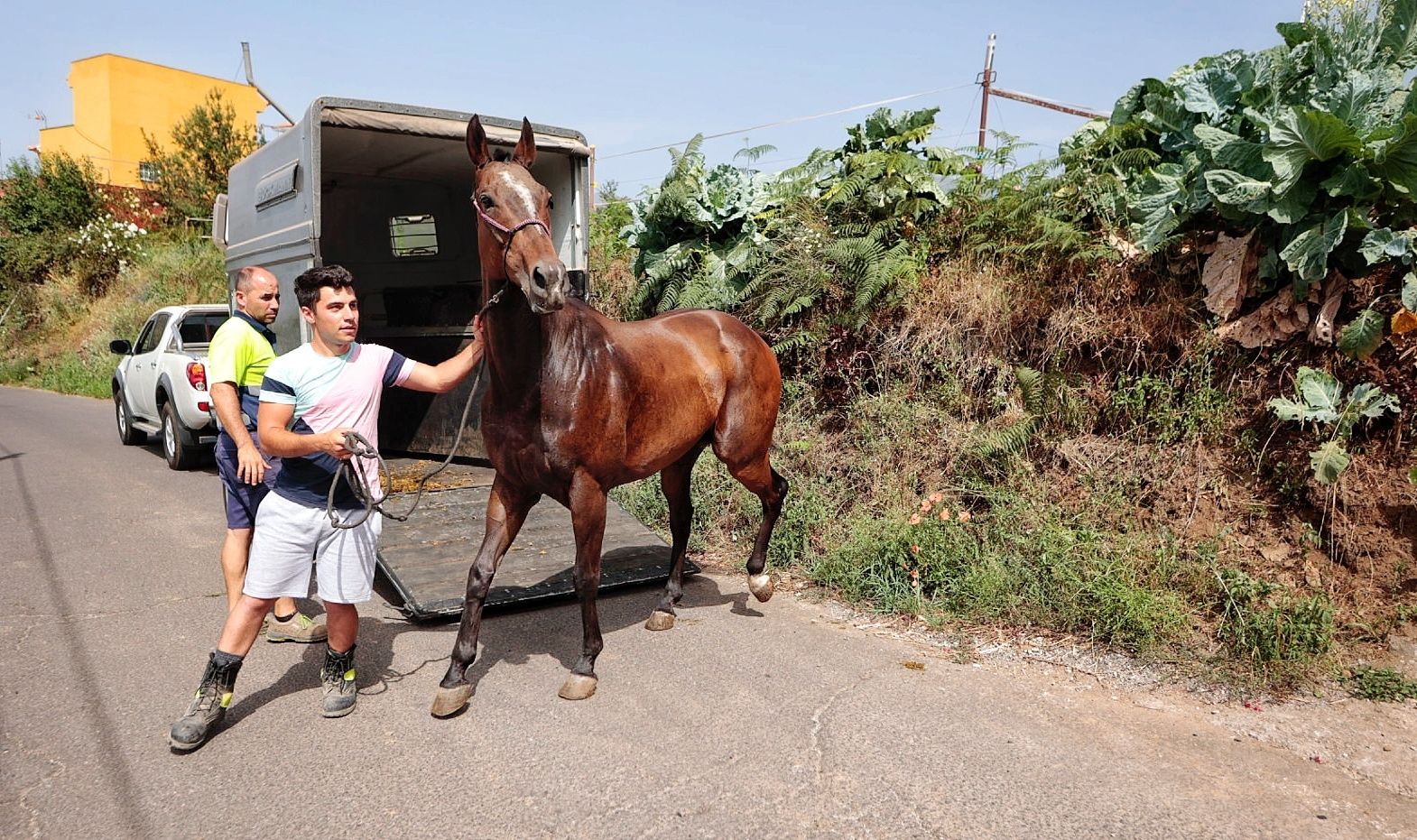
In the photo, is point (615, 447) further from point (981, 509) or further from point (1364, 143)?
point (1364, 143)

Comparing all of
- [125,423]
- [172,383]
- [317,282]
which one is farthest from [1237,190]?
[125,423]

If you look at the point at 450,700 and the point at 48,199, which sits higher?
the point at 48,199

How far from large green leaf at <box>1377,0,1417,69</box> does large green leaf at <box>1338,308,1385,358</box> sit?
4.94ft

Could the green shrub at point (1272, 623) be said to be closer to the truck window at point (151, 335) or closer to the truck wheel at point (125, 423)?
the truck window at point (151, 335)

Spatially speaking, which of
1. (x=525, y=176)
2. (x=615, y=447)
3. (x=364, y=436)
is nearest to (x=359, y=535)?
(x=364, y=436)

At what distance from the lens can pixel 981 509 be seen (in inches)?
225

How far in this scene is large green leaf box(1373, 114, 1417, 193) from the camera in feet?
14.2

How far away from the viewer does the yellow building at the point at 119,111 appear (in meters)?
35.4

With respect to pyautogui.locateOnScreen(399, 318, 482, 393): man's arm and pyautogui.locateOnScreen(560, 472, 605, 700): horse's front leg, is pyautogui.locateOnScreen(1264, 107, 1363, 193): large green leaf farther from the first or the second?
pyautogui.locateOnScreen(399, 318, 482, 393): man's arm

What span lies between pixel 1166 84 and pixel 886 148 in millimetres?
2271

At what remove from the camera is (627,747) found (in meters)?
3.49

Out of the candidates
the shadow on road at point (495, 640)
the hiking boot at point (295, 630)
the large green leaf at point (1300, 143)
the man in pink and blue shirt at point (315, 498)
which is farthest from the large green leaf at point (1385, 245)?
the hiking boot at point (295, 630)

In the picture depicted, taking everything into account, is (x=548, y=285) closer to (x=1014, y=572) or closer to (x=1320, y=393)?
(x=1014, y=572)

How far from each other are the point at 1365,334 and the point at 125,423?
13.8 meters
